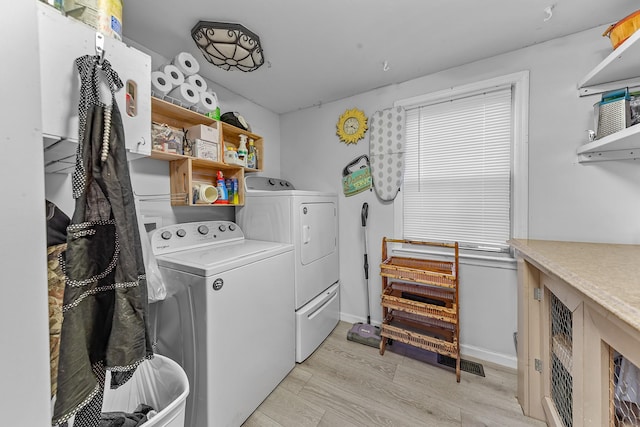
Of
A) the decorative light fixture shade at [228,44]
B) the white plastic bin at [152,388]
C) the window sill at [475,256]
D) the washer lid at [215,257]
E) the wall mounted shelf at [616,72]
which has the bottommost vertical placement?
the white plastic bin at [152,388]

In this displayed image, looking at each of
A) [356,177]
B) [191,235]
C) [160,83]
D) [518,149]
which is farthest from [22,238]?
[518,149]

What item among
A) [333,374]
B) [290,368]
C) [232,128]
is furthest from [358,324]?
[232,128]

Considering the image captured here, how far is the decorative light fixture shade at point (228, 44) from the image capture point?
1.41 meters

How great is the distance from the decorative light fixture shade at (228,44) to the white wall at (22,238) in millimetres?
1159

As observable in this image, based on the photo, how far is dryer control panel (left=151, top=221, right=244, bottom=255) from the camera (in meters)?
1.47

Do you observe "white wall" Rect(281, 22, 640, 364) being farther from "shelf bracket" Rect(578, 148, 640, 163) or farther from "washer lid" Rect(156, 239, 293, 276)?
"washer lid" Rect(156, 239, 293, 276)

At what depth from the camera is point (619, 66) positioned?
1.28m

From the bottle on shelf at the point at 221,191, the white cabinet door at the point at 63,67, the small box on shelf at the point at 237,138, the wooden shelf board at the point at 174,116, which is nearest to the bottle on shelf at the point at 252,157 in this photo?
the small box on shelf at the point at 237,138

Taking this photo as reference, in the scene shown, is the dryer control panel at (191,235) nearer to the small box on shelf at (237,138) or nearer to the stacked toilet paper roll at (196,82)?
the small box on shelf at (237,138)

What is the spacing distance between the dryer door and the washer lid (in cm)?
20

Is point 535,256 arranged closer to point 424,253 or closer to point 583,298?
point 583,298

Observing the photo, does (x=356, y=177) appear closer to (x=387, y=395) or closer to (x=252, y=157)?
(x=252, y=157)

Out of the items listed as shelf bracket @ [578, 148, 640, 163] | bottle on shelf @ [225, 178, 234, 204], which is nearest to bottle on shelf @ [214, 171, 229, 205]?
bottle on shelf @ [225, 178, 234, 204]

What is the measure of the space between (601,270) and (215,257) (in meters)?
1.78
